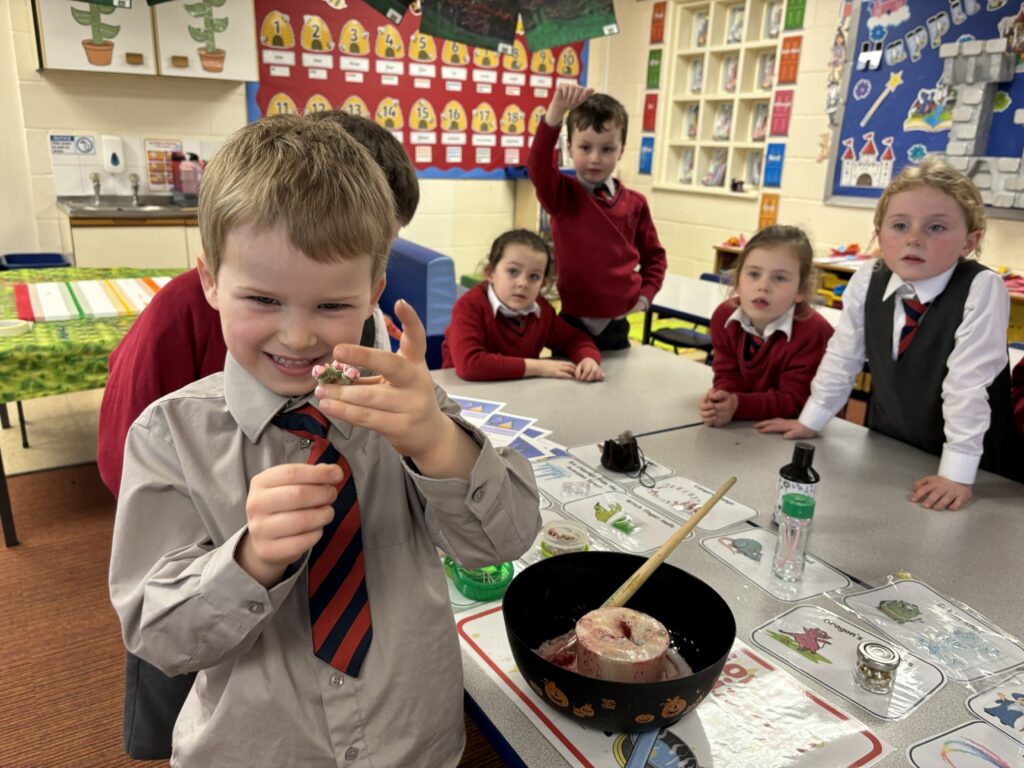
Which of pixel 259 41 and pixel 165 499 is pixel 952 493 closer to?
pixel 165 499

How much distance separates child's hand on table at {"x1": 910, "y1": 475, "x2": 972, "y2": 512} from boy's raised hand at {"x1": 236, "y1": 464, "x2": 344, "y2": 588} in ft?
4.10

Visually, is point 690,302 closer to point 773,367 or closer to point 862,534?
point 773,367

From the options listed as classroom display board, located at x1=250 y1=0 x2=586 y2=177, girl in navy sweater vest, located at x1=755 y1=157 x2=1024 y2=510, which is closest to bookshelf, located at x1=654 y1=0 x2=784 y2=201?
classroom display board, located at x1=250 y1=0 x2=586 y2=177

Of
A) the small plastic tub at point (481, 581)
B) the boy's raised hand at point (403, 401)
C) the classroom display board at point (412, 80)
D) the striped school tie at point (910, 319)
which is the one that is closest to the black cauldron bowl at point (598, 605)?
the small plastic tub at point (481, 581)

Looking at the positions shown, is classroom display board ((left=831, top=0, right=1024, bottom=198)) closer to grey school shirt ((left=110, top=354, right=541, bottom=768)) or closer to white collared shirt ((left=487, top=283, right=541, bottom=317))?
white collared shirt ((left=487, top=283, right=541, bottom=317))

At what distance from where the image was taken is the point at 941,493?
4.83 ft

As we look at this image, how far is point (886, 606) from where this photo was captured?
3.66 feet

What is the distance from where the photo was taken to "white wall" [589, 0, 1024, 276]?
16.2 ft

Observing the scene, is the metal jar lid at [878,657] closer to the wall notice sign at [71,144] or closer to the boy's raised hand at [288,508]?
the boy's raised hand at [288,508]

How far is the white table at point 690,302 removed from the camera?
3542 mm

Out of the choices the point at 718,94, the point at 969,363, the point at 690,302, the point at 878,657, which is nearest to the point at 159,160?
the point at 690,302

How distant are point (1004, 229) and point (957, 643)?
402cm

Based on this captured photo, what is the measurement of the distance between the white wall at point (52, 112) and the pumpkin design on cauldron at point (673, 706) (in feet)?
17.1

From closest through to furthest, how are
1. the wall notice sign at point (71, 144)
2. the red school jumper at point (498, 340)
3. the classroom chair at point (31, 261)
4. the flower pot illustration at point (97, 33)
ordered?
the red school jumper at point (498, 340), the classroom chair at point (31, 261), the flower pot illustration at point (97, 33), the wall notice sign at point (71, 144)
